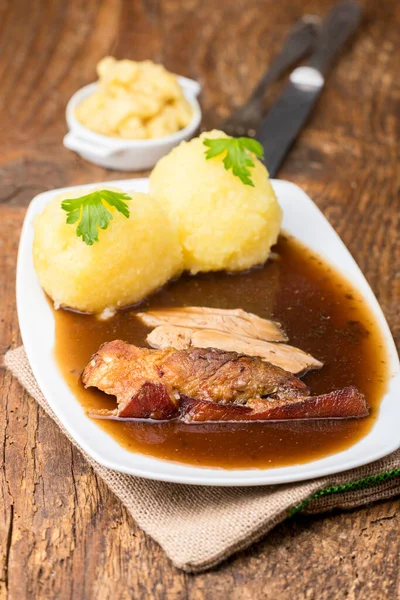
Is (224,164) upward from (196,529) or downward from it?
upward

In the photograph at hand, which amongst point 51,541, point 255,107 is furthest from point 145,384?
point 255,107

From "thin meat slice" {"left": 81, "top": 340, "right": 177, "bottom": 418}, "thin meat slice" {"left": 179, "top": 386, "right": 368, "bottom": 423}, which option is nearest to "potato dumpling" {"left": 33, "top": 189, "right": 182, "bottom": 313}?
"thin meat slice" {"left": 81, "top": 340, "right": 177, "bottom": 418}

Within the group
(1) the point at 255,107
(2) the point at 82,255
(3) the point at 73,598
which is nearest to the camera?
(3) the point at 73,598

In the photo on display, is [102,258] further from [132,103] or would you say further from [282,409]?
[132,103]

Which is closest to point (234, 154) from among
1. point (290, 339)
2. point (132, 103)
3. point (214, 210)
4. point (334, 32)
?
point (214, 210)

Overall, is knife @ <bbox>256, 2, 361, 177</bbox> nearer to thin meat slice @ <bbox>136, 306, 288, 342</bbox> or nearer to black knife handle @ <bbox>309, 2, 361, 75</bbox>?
black knife handle @ <bbox>309, 2, 361, 75</bbox>

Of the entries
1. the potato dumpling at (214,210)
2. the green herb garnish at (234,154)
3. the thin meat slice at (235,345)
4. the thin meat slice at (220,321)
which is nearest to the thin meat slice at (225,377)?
the thin meat slice at (235,345)

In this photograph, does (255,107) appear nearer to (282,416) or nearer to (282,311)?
(282,311)
